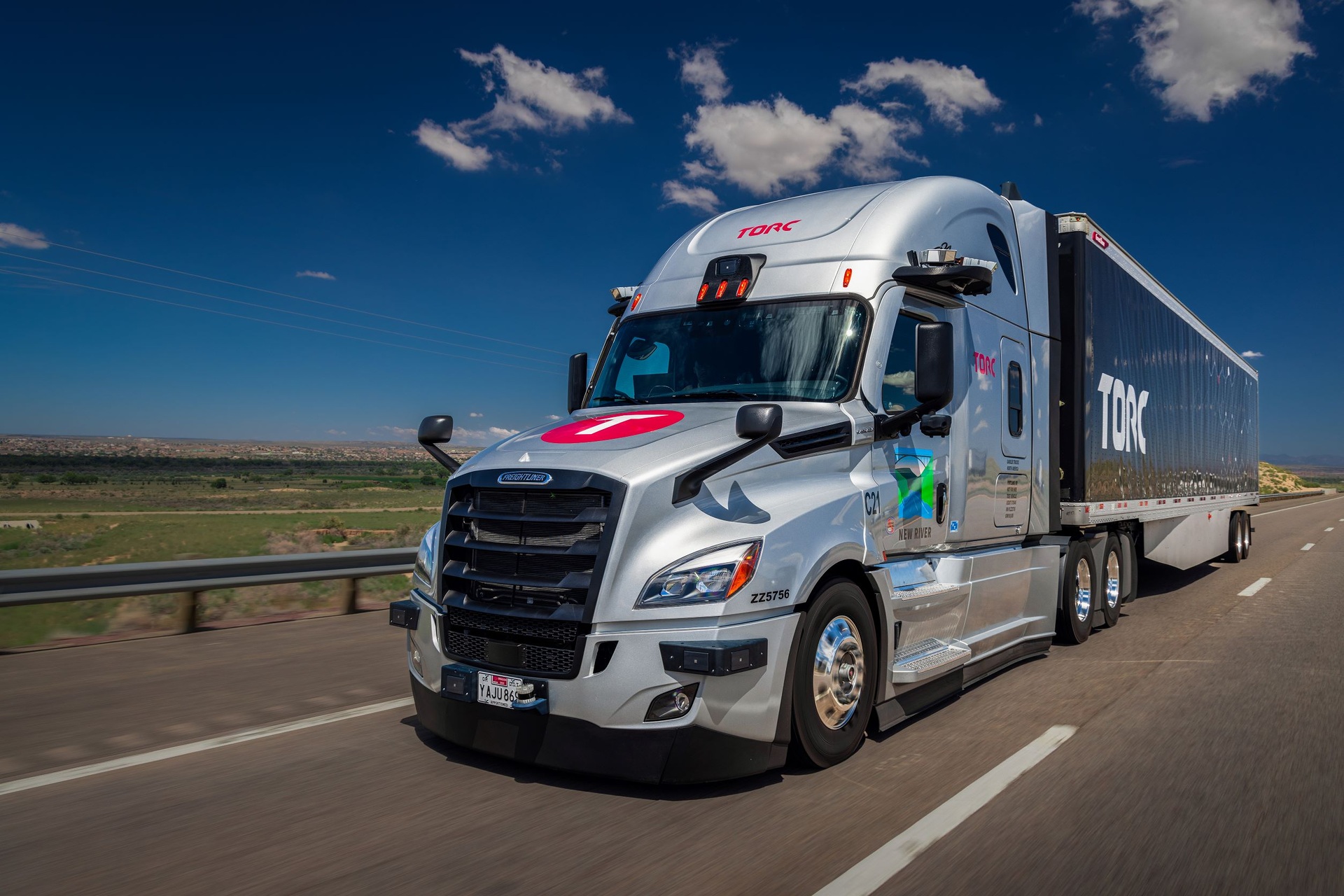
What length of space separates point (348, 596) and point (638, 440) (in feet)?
21.9

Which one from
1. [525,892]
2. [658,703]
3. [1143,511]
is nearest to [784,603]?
[658,703]

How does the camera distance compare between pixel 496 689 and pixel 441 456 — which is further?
pixel 441 456

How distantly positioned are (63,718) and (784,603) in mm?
4392

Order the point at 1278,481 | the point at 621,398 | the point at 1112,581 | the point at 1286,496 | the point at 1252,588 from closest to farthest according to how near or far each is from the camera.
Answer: the point at 621,398 → the point at 1112,581 → the point at 1252,588 → the point at 1286,496 → the point at 1278,481

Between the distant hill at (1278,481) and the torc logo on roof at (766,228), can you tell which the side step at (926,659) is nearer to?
the torc logo on roof at (766,228)

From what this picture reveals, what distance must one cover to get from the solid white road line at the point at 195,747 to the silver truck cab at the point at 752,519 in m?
1.04

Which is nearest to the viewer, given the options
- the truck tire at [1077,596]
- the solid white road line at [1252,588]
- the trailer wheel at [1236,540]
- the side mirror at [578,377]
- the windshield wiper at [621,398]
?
the windshield wiper at [621,398]

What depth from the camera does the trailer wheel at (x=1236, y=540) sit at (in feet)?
54.4

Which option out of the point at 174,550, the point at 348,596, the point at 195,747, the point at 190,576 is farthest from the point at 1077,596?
the point at 174,550

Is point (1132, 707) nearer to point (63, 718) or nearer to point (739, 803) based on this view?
point (739, 803)

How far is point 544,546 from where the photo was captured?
175 inches

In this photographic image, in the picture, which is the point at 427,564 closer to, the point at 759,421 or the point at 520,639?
the point at 520,639

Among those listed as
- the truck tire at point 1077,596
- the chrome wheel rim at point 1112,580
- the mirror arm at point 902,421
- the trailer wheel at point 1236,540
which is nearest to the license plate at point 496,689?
the mirror arm at point 902,421

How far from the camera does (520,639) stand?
445cm
